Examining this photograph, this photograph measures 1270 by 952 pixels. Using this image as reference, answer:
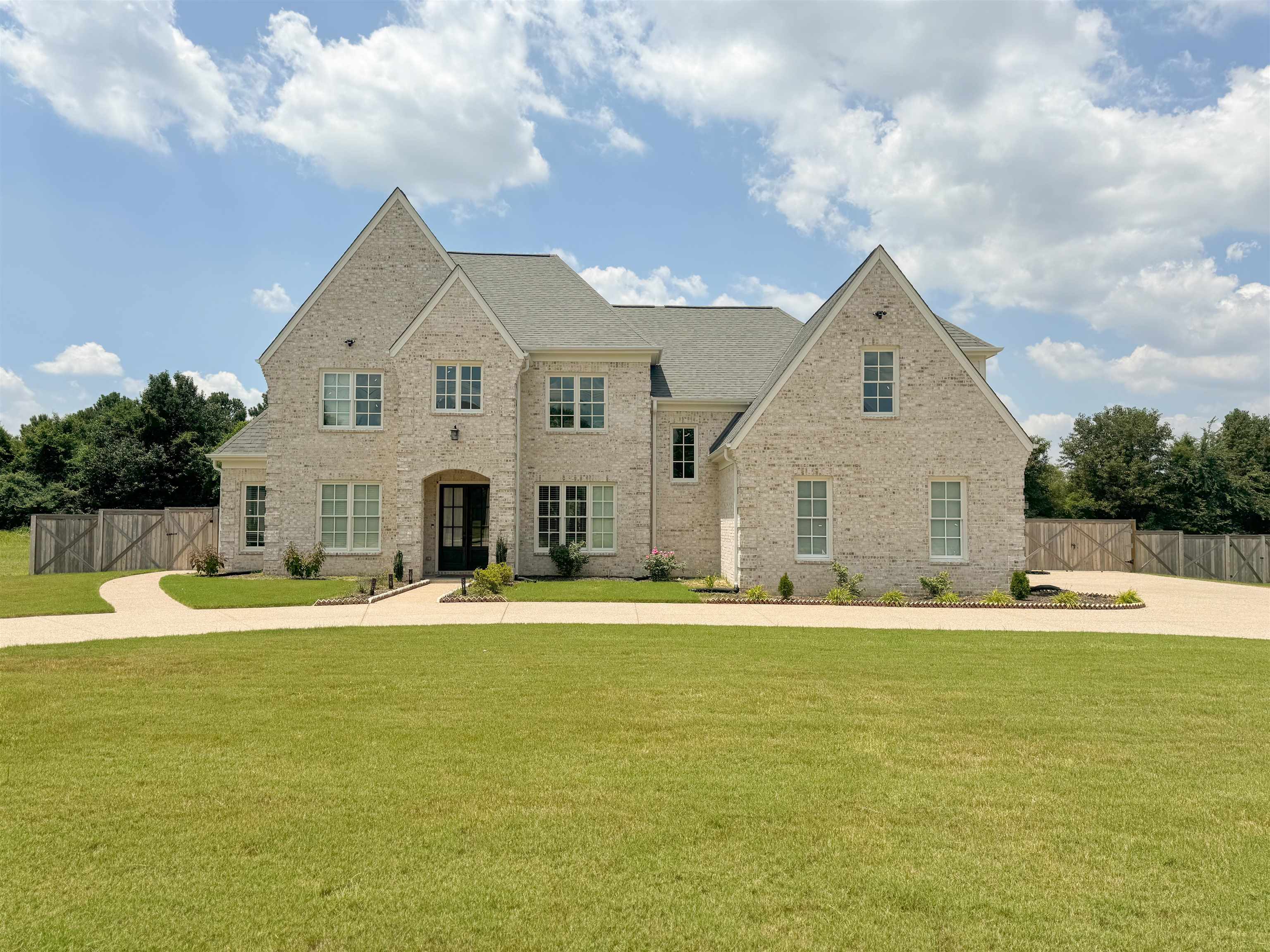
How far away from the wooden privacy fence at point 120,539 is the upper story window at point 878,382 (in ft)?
68.3

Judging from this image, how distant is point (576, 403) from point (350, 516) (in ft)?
24.9

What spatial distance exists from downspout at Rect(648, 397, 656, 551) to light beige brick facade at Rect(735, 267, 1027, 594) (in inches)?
179

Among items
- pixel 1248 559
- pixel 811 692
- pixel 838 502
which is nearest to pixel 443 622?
pixel 811 692

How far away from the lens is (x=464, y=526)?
2367cm

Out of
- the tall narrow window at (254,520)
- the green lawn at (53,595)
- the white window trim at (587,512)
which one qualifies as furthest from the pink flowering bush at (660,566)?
the green lawn at (53,595)

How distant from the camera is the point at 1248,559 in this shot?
2773 centimetres

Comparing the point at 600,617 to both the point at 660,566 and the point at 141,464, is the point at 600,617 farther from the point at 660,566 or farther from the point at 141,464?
the point at 141,464

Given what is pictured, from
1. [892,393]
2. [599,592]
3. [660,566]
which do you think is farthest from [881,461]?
[599,592]

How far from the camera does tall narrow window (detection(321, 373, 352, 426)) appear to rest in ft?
76.6

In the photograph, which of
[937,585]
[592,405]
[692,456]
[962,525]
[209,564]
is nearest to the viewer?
[937,585]

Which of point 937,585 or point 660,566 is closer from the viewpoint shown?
point 937,585

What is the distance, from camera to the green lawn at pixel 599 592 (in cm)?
1745

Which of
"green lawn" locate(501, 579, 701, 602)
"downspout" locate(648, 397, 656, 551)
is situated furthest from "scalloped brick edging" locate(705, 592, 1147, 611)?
"downspout" locate(648, 397, 656, 551)

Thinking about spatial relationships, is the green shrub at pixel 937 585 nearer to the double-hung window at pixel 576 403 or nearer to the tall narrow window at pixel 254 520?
the double-hung window at pixel 576 403
